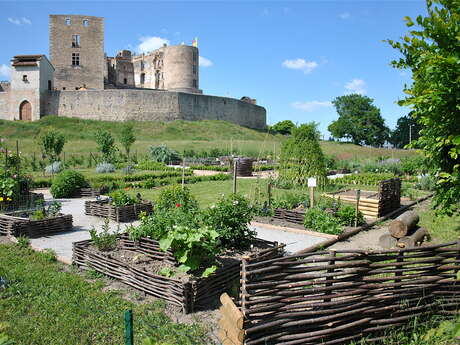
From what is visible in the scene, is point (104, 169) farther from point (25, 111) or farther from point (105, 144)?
point (25, 111)

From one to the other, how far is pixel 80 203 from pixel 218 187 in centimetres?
519

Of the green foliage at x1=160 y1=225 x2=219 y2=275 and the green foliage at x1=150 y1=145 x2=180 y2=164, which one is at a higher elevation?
the green foliage at x1=150 y1=145 x2=180 y2=164

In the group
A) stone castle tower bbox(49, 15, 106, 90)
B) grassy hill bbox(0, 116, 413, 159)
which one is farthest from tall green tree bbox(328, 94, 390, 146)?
stone castle tower bbox(49, 15, 106, 90)

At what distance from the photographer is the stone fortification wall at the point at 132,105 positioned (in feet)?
132

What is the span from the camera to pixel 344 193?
11891 millimetres

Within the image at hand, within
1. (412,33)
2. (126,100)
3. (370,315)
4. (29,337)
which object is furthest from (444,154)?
(126,100)

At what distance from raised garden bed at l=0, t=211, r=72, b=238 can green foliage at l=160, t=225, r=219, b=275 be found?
13.4 ft

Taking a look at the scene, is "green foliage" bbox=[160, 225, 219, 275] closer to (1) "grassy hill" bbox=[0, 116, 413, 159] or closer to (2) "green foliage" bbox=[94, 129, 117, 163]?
(2) "green foliage" bbox=[94, 129, 117, 163]

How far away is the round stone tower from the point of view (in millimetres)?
53312

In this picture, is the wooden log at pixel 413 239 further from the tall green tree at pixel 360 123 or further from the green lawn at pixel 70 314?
the tall green tree at pixel 360 123

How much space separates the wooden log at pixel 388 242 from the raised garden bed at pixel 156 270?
2175 mm

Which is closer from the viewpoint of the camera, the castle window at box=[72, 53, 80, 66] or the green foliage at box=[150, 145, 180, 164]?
the green foliage at box=[150, 145, 180, 164]

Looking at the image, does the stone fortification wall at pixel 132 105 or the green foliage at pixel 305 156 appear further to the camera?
the stone fortification wall at pixel 132 105

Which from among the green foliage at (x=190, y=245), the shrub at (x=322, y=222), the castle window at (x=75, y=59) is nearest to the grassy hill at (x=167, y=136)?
the castle window at (x=75, y=59)
